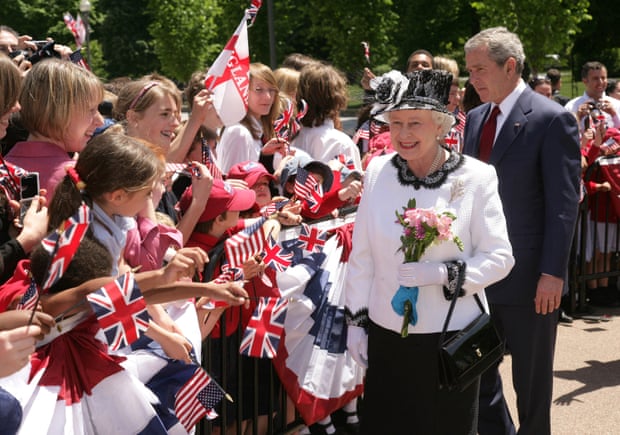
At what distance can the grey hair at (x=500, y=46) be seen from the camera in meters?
4.48

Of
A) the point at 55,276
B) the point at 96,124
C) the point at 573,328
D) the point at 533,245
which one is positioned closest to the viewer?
the point at 55,276

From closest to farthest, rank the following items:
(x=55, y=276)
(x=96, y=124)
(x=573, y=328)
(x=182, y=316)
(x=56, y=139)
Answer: (x=55, y=276) → (x=182, y=316) → (x=56, y=139) → (x=96, y=124) → (x=573, y=328)

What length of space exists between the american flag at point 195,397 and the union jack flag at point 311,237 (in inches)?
52.5

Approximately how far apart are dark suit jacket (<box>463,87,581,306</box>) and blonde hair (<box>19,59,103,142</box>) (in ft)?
7.21

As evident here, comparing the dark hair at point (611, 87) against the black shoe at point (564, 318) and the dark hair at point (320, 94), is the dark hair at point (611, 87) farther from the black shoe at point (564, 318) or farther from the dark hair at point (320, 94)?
the dark hair at point (320, 94)

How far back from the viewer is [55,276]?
2.43 meters

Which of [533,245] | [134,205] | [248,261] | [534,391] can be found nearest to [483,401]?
[534,391]

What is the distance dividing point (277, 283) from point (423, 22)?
35.8 metres

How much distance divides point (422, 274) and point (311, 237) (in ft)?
3.61

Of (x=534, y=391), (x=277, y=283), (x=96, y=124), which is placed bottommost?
(x=534, y=391)

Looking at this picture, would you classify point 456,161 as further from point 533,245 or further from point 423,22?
point 423,22

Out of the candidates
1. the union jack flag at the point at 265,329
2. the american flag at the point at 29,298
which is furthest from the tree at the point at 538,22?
the american flag at the point at 29,298

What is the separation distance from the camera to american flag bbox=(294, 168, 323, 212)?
450 cm

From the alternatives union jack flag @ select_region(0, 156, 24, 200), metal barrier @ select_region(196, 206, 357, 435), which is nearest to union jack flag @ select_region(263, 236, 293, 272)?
metal barrier @ select_region(196, 206, 357, 435)
